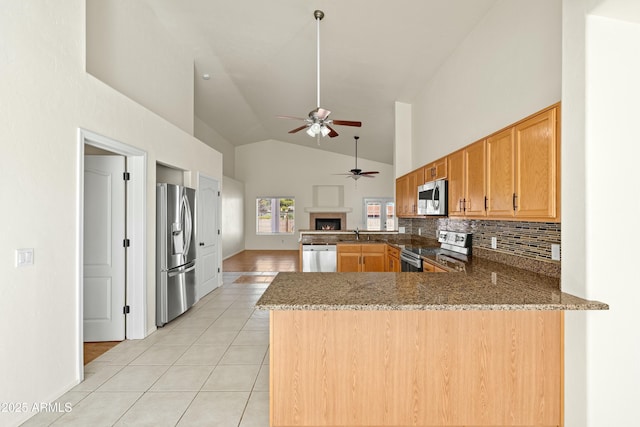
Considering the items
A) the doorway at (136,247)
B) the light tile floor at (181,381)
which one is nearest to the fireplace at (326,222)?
the light tile floor at (181,381)

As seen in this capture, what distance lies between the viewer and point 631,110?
5.22 ft

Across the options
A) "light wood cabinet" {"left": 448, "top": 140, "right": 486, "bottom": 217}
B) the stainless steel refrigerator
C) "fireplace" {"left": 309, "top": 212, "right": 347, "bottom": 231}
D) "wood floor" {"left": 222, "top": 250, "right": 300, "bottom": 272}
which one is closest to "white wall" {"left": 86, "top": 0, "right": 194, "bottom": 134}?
the stainless steel refrigerator

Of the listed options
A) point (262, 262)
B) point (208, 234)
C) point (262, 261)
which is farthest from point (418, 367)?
point (262, 261)

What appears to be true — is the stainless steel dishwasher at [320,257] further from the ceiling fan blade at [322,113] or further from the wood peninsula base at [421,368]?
the wood peninsula base at [421,368]

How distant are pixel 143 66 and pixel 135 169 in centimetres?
129

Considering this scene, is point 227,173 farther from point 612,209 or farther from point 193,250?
point 612,209

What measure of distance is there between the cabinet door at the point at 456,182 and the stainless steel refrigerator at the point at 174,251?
3165 mm

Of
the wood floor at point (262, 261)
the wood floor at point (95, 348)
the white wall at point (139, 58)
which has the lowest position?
the wood floor at point (95, 348)

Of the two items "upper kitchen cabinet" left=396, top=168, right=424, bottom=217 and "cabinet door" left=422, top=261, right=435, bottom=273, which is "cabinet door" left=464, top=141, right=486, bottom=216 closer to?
"cabinet door" left=422, top=261, right=435, bottom=273

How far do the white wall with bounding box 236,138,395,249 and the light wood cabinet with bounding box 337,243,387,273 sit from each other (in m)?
5.85

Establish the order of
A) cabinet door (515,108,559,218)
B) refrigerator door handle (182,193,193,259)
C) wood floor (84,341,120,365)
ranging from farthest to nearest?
1. refrigerator door handle (182,193,193,259)
2. wood floor (84,341,120,365)
3. cabinet door (515,108,559,218)

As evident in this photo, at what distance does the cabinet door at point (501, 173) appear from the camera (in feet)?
7.58

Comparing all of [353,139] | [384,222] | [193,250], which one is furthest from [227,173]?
[193,250]

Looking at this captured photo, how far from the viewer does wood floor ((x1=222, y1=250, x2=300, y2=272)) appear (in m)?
7.55
